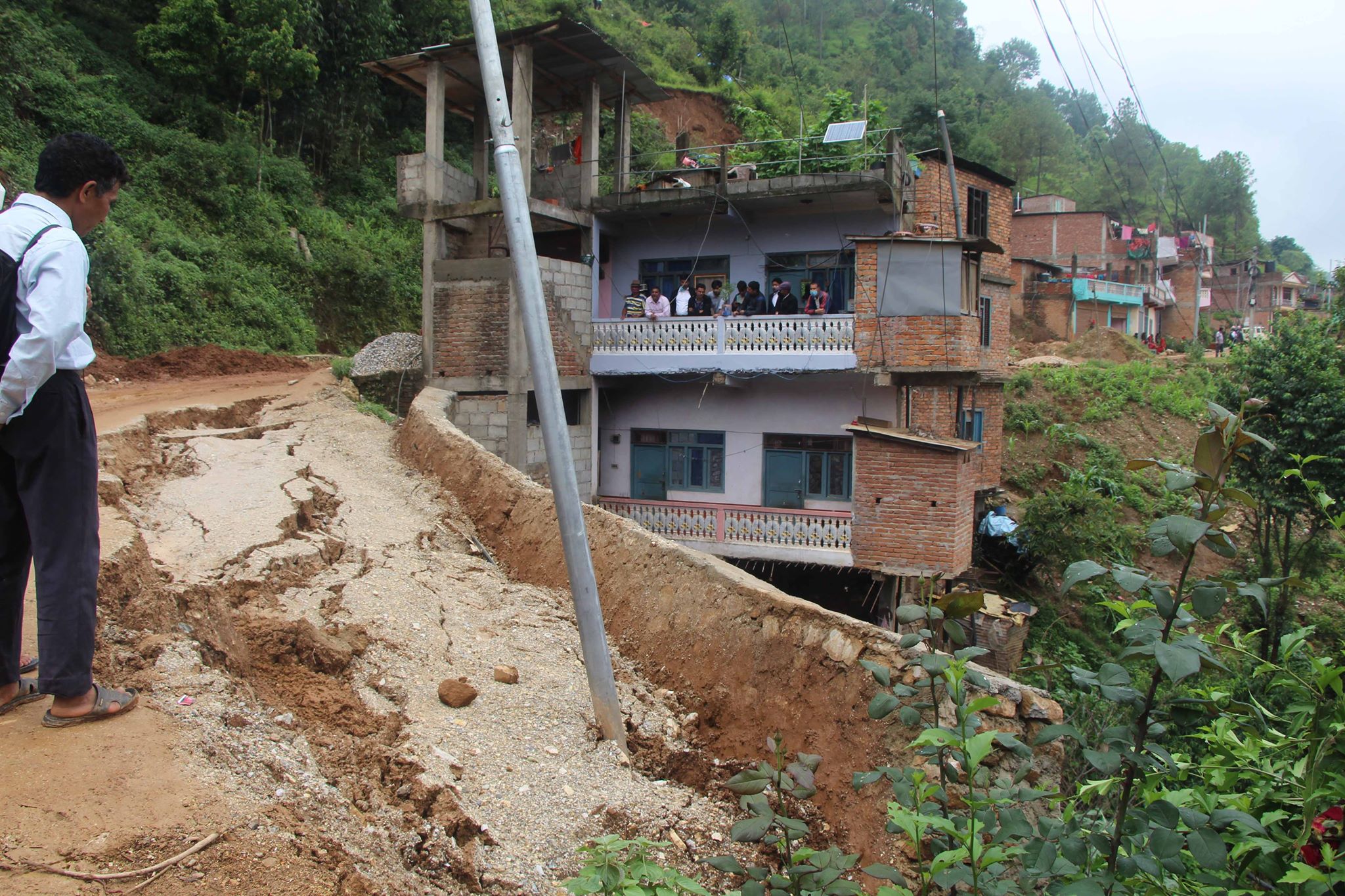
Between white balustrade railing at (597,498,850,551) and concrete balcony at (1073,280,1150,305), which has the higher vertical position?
concrete balcony at (1073,280,1150,305)

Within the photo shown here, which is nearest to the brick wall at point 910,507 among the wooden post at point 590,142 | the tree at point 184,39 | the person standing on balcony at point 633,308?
the person standing on balcony at point 633,308

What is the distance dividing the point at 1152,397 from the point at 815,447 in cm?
1497

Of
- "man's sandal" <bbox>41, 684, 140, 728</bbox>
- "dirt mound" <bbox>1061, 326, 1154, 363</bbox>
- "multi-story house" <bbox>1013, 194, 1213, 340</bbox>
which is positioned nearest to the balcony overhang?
"man's sandal" <bbox>41, 684, 140, 728</bbox>

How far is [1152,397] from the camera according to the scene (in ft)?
85.8

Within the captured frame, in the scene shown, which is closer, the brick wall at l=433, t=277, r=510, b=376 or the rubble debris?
the rubble debris

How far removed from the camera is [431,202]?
16.2m

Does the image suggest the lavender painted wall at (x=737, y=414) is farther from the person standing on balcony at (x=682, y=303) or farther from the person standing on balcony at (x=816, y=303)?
the person standing on balcony at (x=682, y=303)

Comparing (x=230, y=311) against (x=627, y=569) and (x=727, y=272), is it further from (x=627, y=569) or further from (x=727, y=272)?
(x=627, y=569)

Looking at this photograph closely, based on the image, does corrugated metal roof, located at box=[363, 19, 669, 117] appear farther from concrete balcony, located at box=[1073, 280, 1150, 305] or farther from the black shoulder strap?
concrete balcony, located at box=[1073, 280, 1150, 305]

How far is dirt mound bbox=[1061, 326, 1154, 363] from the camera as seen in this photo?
3247 centimetres

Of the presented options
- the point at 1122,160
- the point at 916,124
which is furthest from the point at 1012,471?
the point at 1122,160

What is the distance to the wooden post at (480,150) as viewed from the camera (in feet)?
59.1

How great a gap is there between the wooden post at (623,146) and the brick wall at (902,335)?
5.32 meters

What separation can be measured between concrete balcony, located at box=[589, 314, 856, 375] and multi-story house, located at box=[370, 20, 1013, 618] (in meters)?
0.04
